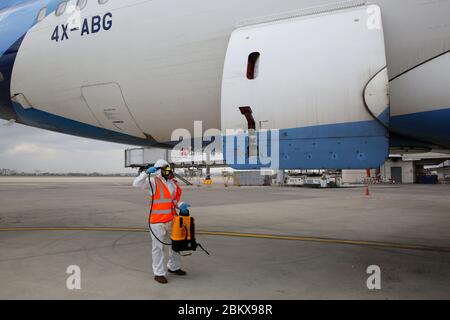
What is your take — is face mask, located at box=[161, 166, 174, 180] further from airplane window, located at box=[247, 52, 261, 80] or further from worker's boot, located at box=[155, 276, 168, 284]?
airplane window, located at box=[247, 52, 261, 80]

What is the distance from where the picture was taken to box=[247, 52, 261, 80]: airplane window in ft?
16.4

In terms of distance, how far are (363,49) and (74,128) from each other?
5.81 meters

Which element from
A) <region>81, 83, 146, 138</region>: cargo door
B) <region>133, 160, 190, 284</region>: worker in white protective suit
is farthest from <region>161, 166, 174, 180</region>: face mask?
<region>81, 83, 146, 138</region>: cargo door

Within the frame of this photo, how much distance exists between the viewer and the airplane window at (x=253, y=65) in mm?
4988

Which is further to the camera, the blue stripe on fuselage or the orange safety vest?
the orange safety vest

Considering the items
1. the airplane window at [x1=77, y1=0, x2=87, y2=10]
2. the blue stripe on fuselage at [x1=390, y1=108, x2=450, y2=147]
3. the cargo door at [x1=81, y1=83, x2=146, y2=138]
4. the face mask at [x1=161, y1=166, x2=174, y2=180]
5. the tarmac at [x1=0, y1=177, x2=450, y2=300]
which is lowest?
the tarmac at [x1=0, y1=177, x2=450, y2=300]

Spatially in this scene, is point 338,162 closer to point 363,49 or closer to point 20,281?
point 363,49

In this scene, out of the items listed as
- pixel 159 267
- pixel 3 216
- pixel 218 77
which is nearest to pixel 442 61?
pixel 218 77

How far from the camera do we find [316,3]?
491cm

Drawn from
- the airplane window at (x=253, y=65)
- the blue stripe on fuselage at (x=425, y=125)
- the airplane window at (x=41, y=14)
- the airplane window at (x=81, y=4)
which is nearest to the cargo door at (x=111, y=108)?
the airplane window at (x=81, y=4)

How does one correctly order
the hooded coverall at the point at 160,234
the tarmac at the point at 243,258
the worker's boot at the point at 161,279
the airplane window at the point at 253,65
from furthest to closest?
the hooded coverall at the point at 160,234, the worker's boot at the point at 161,279, the tarmac at the point at 243,258, the airplane window at the point at 253,65

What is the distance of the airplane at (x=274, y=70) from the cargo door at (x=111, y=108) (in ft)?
0.07

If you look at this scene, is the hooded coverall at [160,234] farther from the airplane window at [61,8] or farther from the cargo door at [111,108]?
the airplane window at [61,8]

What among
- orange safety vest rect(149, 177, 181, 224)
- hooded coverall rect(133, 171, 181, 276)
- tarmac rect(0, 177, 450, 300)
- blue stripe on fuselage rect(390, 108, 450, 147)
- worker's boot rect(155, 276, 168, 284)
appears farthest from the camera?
orange safety vest rect(149, 177, 181, 224)
